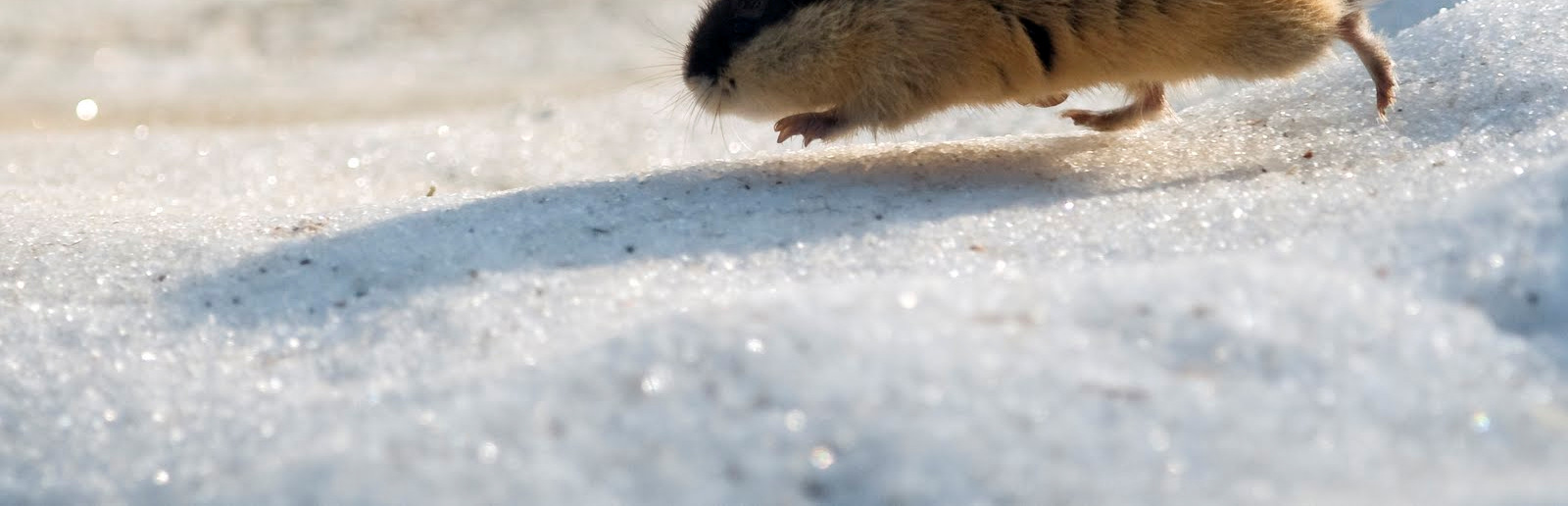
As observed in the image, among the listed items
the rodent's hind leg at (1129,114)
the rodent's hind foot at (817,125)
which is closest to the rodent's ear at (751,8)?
the rodent's hind foot at (817,125)

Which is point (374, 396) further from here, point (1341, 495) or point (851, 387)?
point (1341, 495)

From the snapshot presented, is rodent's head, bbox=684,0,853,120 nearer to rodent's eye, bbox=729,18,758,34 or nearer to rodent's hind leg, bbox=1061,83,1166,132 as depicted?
rodent's eye, bbox=729,18,758,34

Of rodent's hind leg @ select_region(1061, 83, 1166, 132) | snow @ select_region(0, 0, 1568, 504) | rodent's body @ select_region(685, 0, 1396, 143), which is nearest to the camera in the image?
snow @ select_region(0, 0, 1568, 504)

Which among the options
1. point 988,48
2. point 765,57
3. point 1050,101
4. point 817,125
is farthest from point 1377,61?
point 765,57

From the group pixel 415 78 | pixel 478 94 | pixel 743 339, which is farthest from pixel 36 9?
pixel 743 339

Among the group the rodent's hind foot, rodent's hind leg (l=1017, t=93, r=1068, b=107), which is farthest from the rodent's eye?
rodent's hind leg (l=1017, t=93, r=1068, b=107)

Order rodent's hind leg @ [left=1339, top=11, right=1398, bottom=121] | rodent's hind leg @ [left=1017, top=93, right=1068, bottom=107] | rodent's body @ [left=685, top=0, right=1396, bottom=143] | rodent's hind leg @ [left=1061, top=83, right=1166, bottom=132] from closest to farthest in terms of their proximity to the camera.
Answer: rodent's body @ [left=685, top=0, right=1396, bottom=143] < rodent's hind leg @ [left=1339, top=11, right=1398, bottom=121] < rodent's hind leg @ [left=1017, top=93, right=1068, bottom=107] < rodent's hind leg @ [left=1061, top=83, right=1166, bottom=132]

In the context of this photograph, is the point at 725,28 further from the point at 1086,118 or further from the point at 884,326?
the point at 884,326
